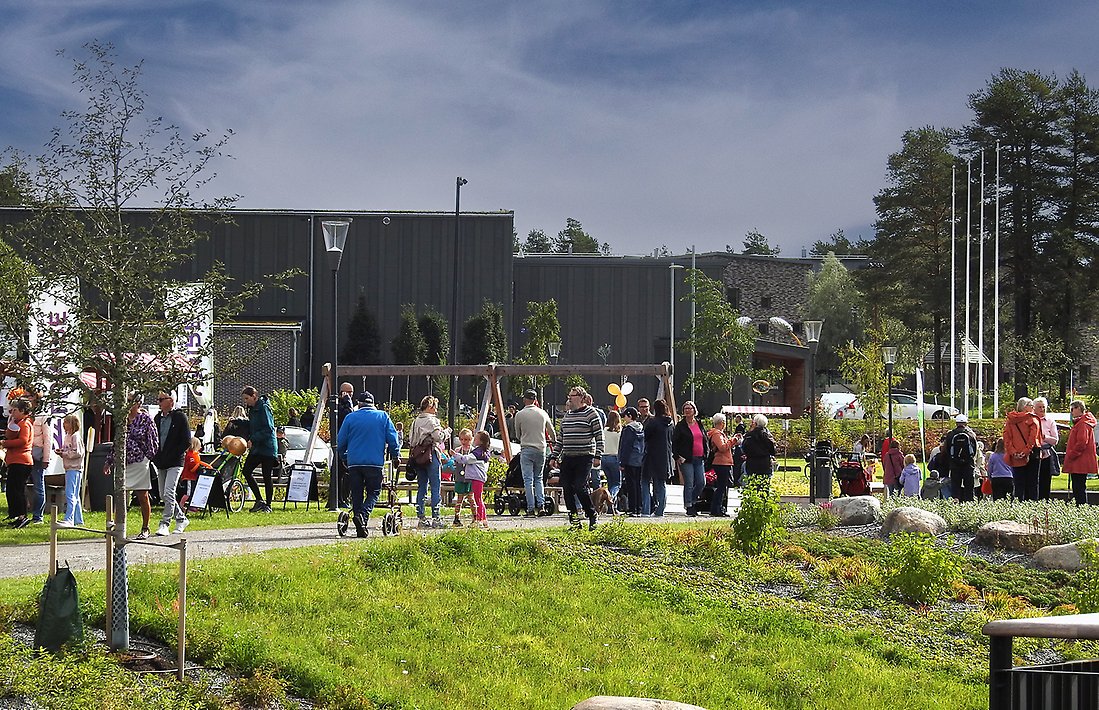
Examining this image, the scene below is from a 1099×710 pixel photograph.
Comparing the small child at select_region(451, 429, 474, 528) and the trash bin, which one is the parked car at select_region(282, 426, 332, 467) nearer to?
the small child at select_region(451, 429, 474, 528)

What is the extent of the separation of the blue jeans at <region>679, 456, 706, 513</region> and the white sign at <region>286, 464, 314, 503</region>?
5500mm

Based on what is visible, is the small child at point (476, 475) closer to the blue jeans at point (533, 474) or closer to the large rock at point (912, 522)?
the blue jeans at point (533, 474)

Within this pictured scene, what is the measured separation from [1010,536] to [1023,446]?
508cm

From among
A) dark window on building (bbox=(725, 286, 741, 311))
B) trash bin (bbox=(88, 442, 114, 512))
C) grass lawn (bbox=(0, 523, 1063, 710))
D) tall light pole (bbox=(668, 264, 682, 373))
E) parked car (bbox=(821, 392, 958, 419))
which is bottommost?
grass lawn (bbox=(0, 523, 1063, 710))

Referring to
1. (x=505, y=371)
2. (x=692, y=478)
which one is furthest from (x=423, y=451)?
(x=505, y=371)

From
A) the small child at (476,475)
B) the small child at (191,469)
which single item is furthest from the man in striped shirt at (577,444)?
the small child at (191,469)

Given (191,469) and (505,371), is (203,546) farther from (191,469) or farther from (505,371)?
(505,371)

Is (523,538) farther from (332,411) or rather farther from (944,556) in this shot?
(332,411)

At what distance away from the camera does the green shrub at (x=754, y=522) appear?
1310 cm

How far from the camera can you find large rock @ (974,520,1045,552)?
13852mm

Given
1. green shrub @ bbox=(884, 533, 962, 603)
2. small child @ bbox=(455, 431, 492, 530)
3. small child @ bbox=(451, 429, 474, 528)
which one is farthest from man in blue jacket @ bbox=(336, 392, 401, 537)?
green shrub @ bbox=(884, 533, 962, 603)

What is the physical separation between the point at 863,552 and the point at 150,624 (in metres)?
7.23

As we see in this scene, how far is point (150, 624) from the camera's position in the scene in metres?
9.28

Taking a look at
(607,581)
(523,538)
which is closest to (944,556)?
(607,581)
